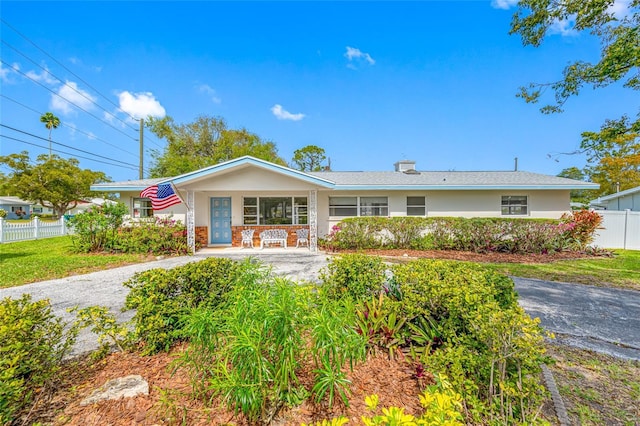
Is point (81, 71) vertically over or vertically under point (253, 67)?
over

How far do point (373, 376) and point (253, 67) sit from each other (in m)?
19.7

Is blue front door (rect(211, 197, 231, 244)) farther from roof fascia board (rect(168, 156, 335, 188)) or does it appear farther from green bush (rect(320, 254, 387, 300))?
green bush (rect(320, 254, 387, 300))

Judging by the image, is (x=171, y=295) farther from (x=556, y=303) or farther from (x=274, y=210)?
(x=274, y=210)

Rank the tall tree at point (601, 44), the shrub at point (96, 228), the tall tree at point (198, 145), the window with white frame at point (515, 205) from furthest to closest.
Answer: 1. the tall tree at point (198, 145)
2. the window with white frame at point (515, 205)
3. the shrub at point (96, 228)
4. the tall tree at point (601, 44)

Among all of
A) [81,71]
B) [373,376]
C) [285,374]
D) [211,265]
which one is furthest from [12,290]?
[81,71]

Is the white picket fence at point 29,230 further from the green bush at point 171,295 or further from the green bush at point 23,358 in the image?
the green bush at point 171,295

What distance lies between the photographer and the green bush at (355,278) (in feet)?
11.6

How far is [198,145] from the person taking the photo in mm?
31422

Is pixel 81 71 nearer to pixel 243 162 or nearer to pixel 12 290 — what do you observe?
pixel 243 162

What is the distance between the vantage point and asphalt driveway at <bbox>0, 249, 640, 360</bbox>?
150 inches

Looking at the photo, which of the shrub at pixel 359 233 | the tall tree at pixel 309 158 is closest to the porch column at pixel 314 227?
the shrub at pixel 359 233

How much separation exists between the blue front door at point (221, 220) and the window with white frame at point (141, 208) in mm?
3364

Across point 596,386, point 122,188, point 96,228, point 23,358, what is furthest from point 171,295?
point 122,188

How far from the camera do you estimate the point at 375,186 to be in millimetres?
12531
